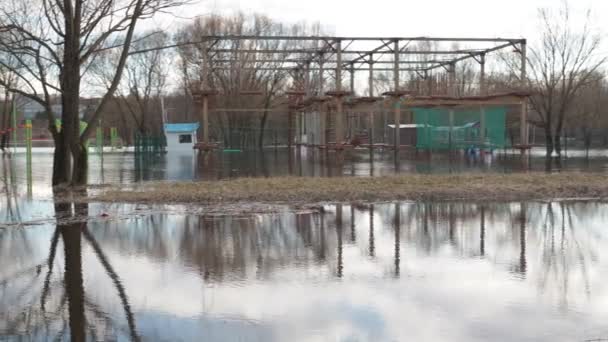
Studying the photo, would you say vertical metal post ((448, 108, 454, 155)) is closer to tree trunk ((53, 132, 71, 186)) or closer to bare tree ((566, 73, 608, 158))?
bare tree ((566, 73, 608, 158))

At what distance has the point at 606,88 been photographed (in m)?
58.2

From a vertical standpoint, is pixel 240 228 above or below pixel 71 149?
below

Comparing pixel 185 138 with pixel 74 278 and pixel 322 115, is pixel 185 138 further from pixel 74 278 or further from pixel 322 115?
pixel 74 278

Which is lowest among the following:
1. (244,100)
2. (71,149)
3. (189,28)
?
(71,149)

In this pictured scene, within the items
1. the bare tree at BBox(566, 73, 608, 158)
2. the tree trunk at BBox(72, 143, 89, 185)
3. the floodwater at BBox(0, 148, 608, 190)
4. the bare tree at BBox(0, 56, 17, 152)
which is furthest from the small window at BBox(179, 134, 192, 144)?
the tree trunk at BBox(72, 143, 89, 185)

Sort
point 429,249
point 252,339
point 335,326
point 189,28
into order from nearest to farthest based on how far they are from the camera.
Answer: point 252,339 → point 335,326 → point 429,249 → point 189,28

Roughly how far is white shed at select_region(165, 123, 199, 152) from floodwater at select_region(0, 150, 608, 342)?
37565 millimetres

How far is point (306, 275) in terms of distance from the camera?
7.84 m

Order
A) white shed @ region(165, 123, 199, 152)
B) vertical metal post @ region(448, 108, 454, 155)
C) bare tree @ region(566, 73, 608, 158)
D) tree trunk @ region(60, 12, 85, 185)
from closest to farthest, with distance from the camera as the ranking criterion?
1. tree trunk @ region(60, 12, 85, 185)
2. vertical metal post @ region(448, 108, 454, 155)
3. white shed @ region(165, 123, 199, 152)
4. bare tree @ region(566, 73, 608, 158)

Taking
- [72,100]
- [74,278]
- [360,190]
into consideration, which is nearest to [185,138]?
[72,100]

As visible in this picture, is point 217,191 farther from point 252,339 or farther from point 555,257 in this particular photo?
point 252,339

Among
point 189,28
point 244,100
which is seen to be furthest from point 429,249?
point 244,100

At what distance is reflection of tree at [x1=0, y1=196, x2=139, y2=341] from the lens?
18.9ft

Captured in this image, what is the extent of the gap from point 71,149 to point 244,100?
35586 millimetres
